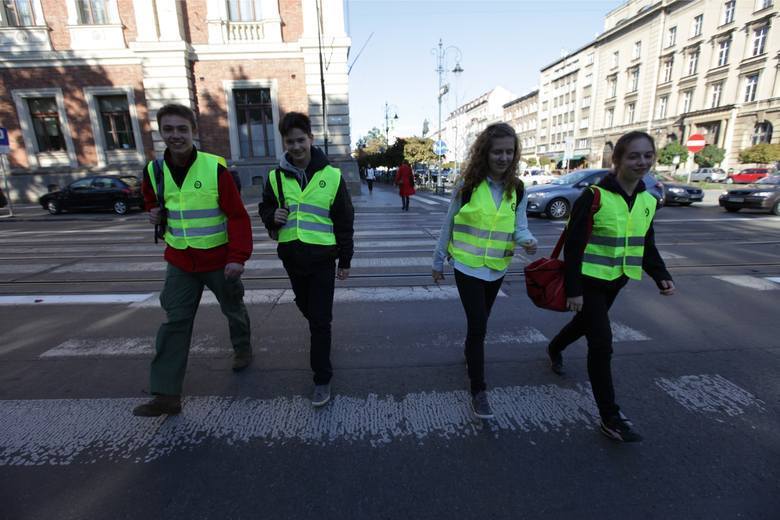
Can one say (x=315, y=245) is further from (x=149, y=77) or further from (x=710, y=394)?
(x=149, y=77)

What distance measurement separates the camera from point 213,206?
2.79 m

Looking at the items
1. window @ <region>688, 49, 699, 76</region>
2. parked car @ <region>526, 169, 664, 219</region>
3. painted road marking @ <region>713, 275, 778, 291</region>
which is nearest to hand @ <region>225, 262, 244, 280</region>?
painted road marking @ <region>713, 275, 778, 291</region>

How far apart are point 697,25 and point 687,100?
791 centimetres

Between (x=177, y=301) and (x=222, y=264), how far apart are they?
372 millimetres

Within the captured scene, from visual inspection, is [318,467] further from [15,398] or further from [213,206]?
[15,398]

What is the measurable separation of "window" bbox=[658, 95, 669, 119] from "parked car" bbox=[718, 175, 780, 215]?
143 ft

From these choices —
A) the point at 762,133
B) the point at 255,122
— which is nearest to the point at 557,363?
the point at 255,122

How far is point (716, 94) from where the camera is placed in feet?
147

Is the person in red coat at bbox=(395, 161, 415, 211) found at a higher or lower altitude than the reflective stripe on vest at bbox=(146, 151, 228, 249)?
lower

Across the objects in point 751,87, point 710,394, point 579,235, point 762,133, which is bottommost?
point 710,394

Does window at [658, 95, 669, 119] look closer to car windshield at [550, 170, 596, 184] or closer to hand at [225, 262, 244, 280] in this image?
car windshield at [550, 170, 596, 184]

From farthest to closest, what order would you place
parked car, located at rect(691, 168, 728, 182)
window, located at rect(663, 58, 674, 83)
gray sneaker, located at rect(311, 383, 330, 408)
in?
window, located at rect(663, 58, 674, 83) → parked car, located at rect(691, 168, 728, 182) → gray sneaker, located at rect(311, 383, 330, 408)

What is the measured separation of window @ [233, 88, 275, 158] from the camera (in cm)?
1997

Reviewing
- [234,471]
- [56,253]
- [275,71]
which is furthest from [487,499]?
[275,71]
